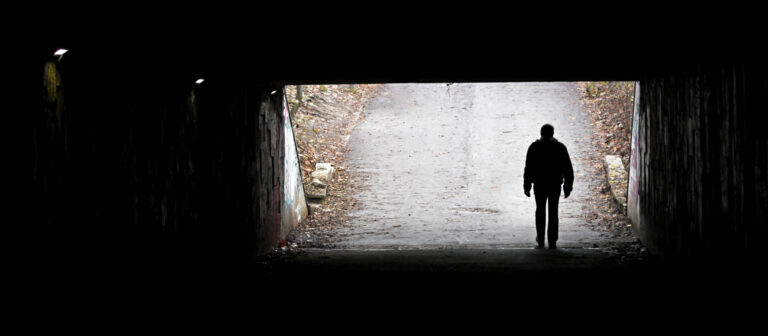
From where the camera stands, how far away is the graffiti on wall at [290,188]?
13.2 metres

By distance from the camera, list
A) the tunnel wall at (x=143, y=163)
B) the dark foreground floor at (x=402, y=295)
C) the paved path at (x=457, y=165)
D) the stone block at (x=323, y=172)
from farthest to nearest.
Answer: the stone block at (x=323, y=172)
the paved path at (x=457, y=165)
the dark foreground floor at (x=402, y=295)
the tunnel wall at (x=143, y=163)

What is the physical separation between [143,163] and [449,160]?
1441 centimetres

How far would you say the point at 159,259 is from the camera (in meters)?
7.05

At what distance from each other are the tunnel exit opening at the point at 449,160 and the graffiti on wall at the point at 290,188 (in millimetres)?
262

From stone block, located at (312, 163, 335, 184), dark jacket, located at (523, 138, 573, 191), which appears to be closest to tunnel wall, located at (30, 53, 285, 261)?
dark jacket, located at (523, 138, 573, 191)

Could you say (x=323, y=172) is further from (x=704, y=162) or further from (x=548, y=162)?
(x=704, y=162)

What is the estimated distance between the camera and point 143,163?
6730 mm

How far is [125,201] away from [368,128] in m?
17.6

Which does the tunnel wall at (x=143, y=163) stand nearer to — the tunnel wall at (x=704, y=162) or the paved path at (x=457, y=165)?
the paved path at (x=457, y=165)

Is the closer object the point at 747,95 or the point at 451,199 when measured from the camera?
the point at 747,95

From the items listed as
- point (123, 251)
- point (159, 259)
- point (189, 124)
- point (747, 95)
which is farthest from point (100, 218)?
point (747, 95)

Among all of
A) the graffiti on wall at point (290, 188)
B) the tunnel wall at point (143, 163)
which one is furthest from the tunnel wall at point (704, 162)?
the graffiti on wall at point (290, 188)

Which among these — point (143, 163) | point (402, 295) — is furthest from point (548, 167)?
point (143, 163)

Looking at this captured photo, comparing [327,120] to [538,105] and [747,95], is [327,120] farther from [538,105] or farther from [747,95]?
[747,95]
